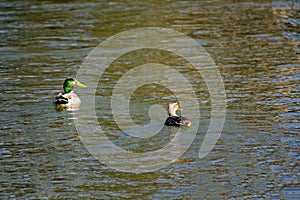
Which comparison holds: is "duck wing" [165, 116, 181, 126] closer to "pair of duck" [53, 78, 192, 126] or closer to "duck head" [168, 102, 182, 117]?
"pair of duck" [53, 78, 192, 126]

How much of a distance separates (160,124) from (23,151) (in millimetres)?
2514

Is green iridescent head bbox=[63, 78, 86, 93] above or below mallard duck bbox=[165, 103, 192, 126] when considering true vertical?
below

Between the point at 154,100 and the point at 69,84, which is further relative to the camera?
the point at 69,84

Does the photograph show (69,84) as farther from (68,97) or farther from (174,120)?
(174,120)

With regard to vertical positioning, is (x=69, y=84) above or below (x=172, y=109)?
below

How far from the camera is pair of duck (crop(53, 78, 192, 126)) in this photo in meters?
11.8

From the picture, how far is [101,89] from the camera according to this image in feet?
48.5

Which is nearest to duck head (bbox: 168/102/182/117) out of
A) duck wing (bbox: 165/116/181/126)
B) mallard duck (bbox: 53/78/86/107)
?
duck wing (bbox: 165/116/181/126)

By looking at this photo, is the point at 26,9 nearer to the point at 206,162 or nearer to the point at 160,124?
the point at 160,124

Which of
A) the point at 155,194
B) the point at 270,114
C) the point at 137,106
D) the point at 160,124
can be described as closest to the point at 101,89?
the point at 137,106

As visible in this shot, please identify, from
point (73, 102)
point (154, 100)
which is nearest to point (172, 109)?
point (154, 100)

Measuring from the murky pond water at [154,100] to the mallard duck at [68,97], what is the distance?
9.4 inches

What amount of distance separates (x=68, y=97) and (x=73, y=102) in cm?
30

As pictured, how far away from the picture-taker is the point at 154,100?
13734 mm
